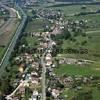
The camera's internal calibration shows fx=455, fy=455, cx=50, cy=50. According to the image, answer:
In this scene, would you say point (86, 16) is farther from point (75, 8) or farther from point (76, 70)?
point (76, 70)

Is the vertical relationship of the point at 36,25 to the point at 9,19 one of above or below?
above

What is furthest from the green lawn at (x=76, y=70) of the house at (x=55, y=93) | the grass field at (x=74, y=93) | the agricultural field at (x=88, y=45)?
the house at (x=55, y=93)

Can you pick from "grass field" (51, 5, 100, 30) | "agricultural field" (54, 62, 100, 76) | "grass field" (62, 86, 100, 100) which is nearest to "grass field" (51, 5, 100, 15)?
"grass field" (51, 5, 100, 30)

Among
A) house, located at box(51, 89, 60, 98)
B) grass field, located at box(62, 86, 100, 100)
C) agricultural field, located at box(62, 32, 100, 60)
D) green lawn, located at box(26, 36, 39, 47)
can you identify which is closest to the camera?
grass field, located at box(62, 86, 100, 100)

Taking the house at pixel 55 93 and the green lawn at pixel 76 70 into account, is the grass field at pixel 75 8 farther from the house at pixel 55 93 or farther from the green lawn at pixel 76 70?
the house at pixel 55 93

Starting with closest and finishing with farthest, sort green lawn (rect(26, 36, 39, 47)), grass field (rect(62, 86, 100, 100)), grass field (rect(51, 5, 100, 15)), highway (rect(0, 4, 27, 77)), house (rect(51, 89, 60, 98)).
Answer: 1. grass field (rect(62, 86, 100, 100))
2. house (rect(51, 89, 60, 98))
3. highway (rect(0, 4, 27, 77))
4. green lawn (rect(26, 36, 39, 47))
5. grass field (rect(51, 5, 100, 15))

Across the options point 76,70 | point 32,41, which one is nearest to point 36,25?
point 32,41

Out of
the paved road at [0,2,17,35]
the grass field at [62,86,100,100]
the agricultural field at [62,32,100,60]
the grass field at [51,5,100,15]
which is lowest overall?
the grass field at [51,5,100,15]

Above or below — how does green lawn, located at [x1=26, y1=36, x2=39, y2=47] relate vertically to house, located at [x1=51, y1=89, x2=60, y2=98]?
below

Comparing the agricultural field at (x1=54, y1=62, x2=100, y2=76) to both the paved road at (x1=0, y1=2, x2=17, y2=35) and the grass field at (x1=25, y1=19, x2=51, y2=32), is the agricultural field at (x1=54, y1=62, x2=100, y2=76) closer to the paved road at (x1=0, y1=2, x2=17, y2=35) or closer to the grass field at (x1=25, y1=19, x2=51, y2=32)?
the grass field at (x1=25, y1=19, x2=51, y2=32)
